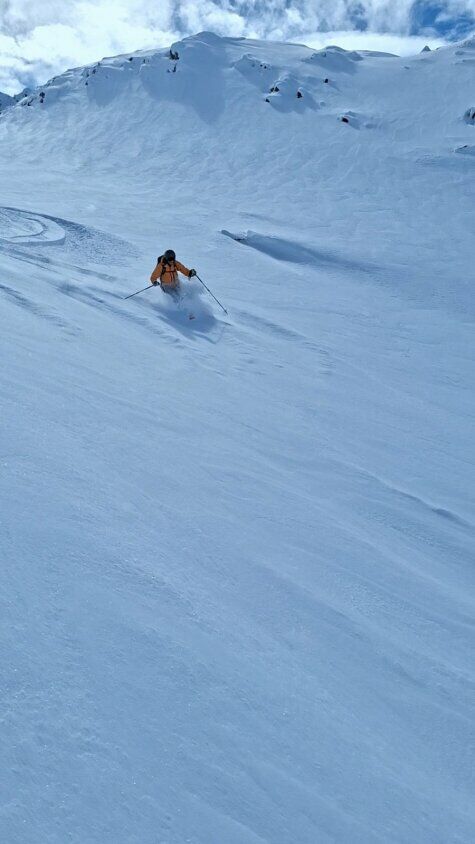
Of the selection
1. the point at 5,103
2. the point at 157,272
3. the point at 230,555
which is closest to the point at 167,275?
the point at 157,272

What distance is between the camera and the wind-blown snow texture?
2082 mm

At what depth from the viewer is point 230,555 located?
Result: 3346 millimetres

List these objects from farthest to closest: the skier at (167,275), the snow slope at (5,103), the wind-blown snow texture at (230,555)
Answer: the snow slope at (5,103)
the skier at (167,275)
the wind-blown snow texture at (230,555)

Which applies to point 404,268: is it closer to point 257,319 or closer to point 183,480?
point 257,319

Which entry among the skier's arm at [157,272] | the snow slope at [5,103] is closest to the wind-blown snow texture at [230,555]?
the skier's arm at [157,272]

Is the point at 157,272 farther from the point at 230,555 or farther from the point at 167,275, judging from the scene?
the point at 230,555

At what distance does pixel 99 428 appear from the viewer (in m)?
4.26

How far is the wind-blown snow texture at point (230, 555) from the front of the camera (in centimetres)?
208

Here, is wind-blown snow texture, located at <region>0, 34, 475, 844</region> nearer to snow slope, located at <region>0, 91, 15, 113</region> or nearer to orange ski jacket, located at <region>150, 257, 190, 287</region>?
orange ski jacket, located at <region>150, 257, 190, 287</region>

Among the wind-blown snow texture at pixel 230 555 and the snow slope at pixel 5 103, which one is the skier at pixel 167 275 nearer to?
the wind-blown snow texture at pixel 230 555

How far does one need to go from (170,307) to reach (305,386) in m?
2.51

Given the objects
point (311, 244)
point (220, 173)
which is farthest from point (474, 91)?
point (311, 244)

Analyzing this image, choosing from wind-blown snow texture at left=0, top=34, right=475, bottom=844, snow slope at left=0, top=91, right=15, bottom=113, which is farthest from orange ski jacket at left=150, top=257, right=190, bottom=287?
snow slope at left=0, top=91, right=15, bottom=113

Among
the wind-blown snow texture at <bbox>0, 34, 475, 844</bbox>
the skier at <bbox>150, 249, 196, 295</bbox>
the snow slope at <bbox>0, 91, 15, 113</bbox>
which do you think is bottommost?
the wind-blown snow texture at <bbox>0, 34, 475, 844</bbox>
